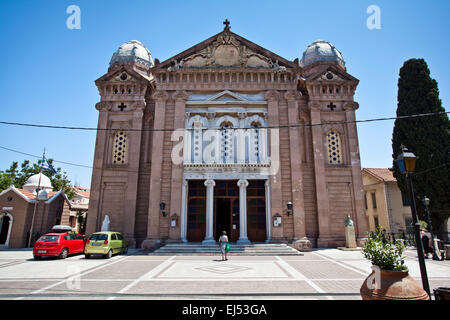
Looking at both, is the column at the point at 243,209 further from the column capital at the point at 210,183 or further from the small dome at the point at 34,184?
the small dome at the point at 34,184

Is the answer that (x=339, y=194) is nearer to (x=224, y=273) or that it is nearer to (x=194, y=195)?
(x=194, y=195)

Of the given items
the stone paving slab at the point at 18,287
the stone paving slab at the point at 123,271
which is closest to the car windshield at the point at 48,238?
the stone paving slab at the point at 123,271

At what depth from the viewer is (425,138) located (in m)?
22.4

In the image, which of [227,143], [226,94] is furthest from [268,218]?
[226,94]

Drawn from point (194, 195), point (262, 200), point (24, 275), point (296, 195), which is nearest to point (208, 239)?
point (194, 195)

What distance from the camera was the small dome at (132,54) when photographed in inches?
1075

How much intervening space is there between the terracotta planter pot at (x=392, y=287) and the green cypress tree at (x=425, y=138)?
19.2 metres

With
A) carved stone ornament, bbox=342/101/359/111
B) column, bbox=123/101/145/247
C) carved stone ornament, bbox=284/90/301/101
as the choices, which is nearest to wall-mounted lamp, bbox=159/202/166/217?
column, bbox=123/101/145/247

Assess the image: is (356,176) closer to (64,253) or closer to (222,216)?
(222,216)

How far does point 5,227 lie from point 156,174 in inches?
616

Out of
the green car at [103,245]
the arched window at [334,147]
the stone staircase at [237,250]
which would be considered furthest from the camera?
the arched window at [334,147]

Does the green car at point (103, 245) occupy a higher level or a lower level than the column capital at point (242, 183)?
lower

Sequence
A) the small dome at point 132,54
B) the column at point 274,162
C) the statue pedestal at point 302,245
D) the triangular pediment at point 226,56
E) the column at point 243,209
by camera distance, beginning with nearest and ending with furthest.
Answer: the statue pedestal at point 302,245, the column at point 243,209, the column at point 274,162, the triangular pediment at point 226,56, the small dome at point 132,54

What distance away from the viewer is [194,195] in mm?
21250
